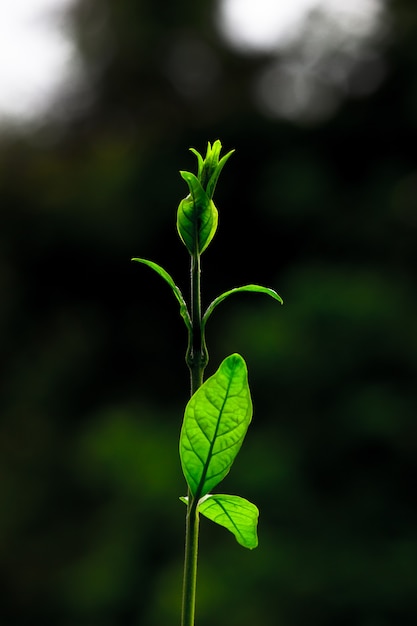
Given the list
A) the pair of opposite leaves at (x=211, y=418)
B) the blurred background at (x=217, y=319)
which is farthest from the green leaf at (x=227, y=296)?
the blurred background at (x=217, y=319)

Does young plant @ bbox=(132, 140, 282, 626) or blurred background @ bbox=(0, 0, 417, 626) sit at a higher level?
blurred background @ bbox=(0, 0, 417, 626)

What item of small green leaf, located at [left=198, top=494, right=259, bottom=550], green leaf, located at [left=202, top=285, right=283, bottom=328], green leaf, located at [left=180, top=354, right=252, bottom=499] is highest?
green leaf, located at [left=202, top=285, right=283, bottom=328]

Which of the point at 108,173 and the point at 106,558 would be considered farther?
the point at 108,173

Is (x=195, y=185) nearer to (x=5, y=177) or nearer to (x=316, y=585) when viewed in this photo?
(x=316, y=585)

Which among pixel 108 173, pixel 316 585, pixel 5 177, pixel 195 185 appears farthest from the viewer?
pixel 5 177

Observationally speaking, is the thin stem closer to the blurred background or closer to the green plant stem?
the green plant stem

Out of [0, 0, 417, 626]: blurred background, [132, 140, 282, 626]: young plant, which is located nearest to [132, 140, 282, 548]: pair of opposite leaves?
[132, 140, 282, 626]: young plant

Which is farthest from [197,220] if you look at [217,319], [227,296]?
[217,319]

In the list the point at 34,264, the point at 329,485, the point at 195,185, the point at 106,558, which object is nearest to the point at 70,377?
the point at 34,264

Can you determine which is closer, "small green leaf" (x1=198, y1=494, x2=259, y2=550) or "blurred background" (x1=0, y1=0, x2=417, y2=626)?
"small green leaf" (x1=198, y1=494, x2=259, y2=550)
